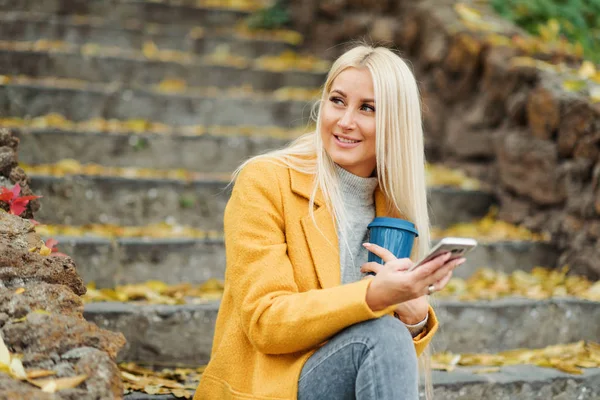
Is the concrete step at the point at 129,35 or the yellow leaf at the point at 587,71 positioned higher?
the concrete step at the point at 129,35

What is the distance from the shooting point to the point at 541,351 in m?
3.18

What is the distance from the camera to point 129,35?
5422mm

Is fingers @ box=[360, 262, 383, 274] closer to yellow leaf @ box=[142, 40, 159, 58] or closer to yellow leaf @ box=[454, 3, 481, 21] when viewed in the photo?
yellow leaf @ box=[454, 3, 481, 21]

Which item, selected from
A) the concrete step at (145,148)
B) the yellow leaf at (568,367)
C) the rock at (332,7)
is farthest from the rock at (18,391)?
the rock at (332,7)

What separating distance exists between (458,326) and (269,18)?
370 centimetres

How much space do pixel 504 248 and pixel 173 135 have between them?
1.85 m

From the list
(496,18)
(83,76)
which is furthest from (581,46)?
(83,76)

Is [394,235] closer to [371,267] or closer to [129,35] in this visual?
[371,267]

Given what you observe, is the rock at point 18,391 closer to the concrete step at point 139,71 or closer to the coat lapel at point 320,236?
the coat lapel at point 320,236

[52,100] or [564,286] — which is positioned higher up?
[52,100]

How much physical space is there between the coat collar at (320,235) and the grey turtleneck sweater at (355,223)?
0.05m

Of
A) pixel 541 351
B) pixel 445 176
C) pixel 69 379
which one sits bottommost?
pixel 541 351

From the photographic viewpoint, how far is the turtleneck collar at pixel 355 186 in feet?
7.80

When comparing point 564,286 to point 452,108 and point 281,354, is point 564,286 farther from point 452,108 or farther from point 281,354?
point 281,354
